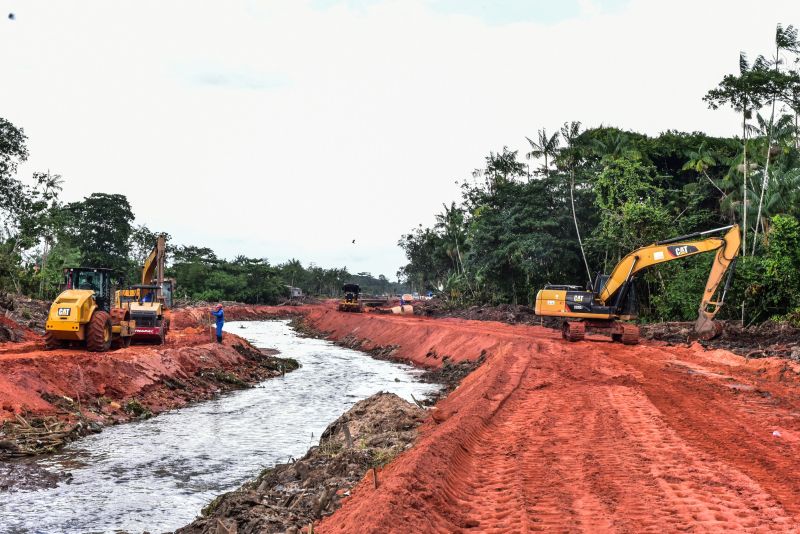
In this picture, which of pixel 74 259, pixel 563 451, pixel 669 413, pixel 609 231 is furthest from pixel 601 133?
pixel 74 259

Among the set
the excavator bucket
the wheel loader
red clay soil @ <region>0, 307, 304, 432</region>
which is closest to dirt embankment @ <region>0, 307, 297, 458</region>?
red clay soil @ <region>0, 307, 304, 432</region>

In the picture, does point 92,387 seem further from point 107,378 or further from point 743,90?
point 743,90

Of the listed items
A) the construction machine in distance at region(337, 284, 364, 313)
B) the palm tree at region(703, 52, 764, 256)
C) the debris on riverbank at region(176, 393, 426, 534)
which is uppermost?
the palm tree at region(703, 52, 764, 256)

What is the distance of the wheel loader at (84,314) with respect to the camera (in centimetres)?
1953

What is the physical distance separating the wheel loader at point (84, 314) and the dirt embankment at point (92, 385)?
1.65 feet

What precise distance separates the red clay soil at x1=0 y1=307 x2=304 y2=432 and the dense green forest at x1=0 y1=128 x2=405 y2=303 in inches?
541

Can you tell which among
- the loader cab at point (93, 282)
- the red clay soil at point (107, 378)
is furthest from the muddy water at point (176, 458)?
the loader cab at point (93, 282)

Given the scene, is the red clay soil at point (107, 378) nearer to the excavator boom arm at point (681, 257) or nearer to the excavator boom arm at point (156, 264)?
the excavator boom arm at point (156, 264)

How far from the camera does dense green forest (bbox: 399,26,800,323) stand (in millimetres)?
30250

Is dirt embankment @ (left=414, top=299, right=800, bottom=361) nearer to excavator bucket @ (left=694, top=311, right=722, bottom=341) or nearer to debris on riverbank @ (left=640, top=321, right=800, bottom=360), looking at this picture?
debris on riverbank @ (left=640, top=321, right=800, bottom=360)

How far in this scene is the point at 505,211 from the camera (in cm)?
4678

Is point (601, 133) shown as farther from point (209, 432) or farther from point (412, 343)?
point (209, 432)

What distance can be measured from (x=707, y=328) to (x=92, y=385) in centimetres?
2129

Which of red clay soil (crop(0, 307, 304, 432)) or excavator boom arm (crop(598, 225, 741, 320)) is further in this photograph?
excavator boom arm (crop(598, 225, 741, 320))
